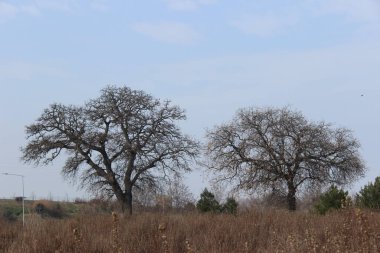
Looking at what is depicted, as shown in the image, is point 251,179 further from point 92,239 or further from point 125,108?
point 92,239

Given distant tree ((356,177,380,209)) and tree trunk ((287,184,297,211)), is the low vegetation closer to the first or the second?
distant tree ((356,177,380,209))

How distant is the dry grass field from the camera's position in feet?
23.8

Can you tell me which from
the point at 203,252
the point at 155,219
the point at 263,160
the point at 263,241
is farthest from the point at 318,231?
the point at 263,160

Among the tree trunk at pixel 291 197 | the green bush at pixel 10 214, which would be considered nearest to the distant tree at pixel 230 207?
the green bush at pixel 10 214

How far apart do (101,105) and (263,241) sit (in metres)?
33.4

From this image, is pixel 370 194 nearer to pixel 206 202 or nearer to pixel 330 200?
pixel 330 200

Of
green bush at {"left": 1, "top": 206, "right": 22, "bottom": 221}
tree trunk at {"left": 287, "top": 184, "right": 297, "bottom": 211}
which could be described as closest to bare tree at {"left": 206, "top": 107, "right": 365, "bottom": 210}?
tree trunk at {"left": 287, "top": 184, "right": 297, "bottom": 211}

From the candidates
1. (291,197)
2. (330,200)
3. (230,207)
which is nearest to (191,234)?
(330,200)

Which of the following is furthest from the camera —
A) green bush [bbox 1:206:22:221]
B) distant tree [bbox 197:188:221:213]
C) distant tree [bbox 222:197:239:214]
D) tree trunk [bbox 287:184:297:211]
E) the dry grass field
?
tree trunk [bbox 287:184:297:211]

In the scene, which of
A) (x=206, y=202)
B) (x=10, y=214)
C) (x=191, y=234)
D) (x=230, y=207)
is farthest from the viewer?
(x=10, y=214)

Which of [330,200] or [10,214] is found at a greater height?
[330,200]

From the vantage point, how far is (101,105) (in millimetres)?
40906

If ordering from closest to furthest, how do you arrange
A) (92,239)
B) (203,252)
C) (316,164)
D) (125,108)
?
(203,252)
(92,239)
(316,164)
(125,108)

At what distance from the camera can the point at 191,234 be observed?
951 cm
